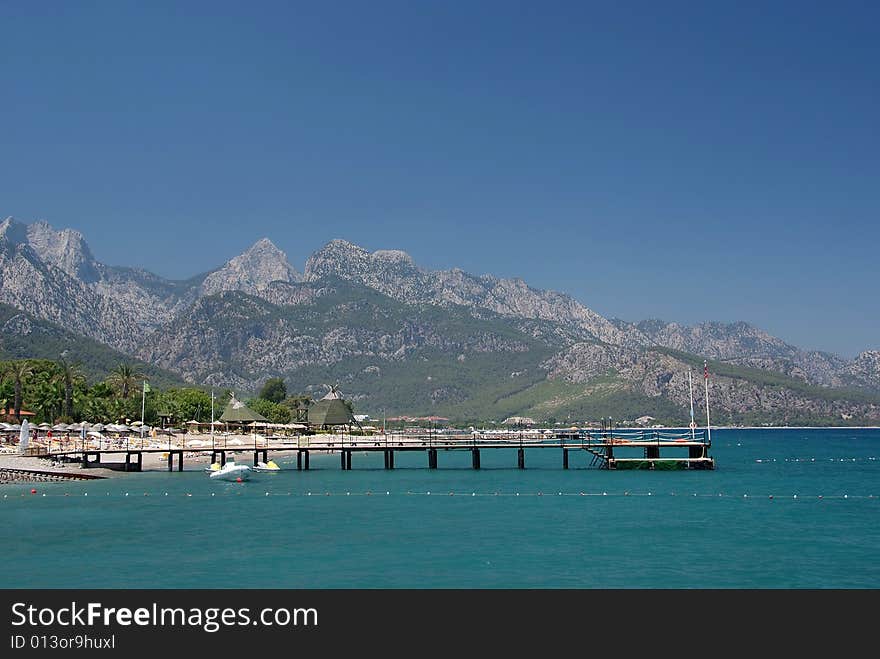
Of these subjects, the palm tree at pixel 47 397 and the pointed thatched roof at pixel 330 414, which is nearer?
the palm tree at pixel 47 397

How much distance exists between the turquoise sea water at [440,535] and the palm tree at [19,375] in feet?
148

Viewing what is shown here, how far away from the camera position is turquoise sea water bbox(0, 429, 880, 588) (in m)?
36.4

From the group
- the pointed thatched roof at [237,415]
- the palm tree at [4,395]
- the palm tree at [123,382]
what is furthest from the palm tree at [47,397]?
the pointed thatched roof at [237,415]

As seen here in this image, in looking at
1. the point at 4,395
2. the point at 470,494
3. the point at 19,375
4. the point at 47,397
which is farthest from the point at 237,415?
the point at 470,494

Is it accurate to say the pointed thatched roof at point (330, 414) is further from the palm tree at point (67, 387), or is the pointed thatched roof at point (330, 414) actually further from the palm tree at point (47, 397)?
the palm tree at point (47, 397)

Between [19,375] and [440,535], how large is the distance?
92159mm

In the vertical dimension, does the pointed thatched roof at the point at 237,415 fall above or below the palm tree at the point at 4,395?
below

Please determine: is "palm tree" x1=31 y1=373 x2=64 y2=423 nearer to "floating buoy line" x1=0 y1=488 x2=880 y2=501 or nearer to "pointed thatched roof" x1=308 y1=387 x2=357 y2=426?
"floating buoy line" x1=0 y1=488 x2=880 y2=501

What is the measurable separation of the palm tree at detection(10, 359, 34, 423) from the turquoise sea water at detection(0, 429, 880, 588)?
45.1 metres

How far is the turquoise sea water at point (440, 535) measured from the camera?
119 feet

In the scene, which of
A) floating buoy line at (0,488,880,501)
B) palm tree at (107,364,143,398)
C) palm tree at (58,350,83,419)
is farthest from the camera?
palm tree at (107,364,143,398)

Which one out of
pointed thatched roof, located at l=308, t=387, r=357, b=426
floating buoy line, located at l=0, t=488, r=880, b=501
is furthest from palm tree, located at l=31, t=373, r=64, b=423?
pointed thatched roof, located at l=308, t=387, r=357, b=426
